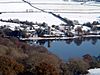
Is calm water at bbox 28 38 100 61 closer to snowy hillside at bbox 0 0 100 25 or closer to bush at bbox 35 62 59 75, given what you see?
snowy hillside at bbox 0 0 100 25

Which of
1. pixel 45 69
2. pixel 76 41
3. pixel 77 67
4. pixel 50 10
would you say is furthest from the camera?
pixel 50 10

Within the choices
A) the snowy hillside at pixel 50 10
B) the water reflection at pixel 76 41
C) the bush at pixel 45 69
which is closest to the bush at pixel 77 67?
the bush at pixel 45 69

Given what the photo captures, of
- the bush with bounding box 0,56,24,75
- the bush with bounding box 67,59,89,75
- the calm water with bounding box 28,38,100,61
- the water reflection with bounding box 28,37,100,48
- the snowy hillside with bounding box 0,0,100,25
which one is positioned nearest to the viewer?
the bush with bounding box 0,56,24,75

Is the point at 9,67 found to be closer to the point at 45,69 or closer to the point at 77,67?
the point at 45,69

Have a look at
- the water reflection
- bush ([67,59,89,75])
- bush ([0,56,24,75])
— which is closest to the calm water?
the water reflection

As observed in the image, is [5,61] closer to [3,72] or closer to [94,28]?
[3,72]

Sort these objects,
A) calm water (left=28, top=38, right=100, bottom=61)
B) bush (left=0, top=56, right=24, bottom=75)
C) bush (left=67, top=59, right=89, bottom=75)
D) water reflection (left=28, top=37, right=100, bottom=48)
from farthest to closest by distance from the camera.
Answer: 1. water reflection (left=28, top=37, right=100, bottom=48)
2. calm water (left=28, top=38, right=100, bottom=61)
3. bush (left=67, top=59, right=89, bottom=75)
4. bush (left=0, top=56, right=24, bottom=75)

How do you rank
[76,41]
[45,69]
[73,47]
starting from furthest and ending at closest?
[76,41]
[73,47]
[45,69]

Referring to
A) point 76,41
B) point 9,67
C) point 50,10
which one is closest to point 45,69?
point 9,67

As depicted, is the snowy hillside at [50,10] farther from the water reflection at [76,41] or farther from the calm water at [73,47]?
the calm water at [73,47]
